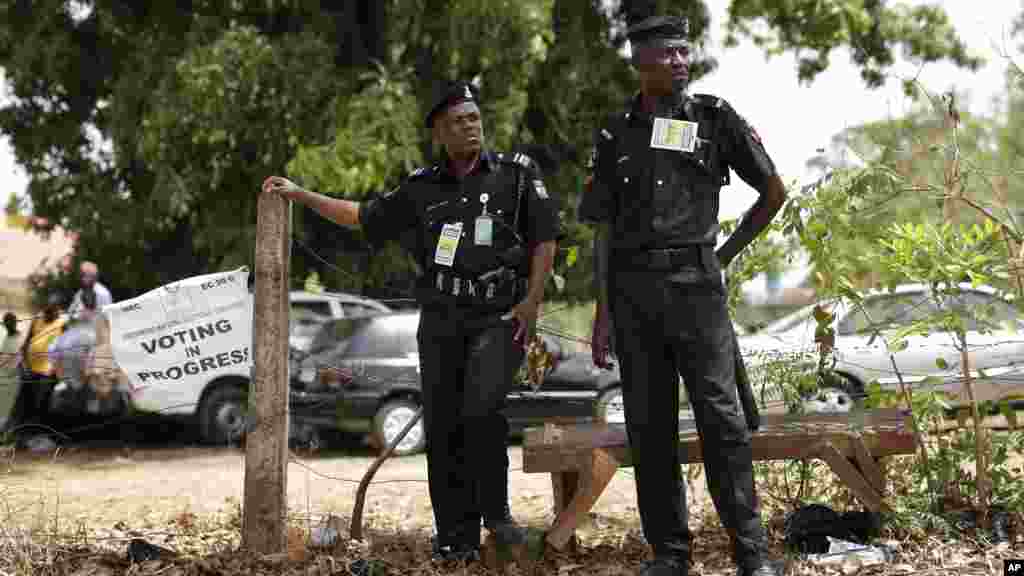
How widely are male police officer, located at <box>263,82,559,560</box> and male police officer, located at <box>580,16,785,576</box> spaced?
56 cm

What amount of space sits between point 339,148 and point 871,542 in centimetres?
743

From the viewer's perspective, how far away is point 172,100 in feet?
40.5

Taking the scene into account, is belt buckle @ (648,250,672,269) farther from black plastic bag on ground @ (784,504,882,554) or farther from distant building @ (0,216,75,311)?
distant building @ (0,216,75,311)

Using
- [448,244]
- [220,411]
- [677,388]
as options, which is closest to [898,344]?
[677,388]

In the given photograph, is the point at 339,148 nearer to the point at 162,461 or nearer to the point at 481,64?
the point at 481,64

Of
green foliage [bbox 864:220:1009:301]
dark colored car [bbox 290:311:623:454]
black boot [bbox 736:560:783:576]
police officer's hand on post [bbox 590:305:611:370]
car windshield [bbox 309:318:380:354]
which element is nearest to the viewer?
black boot [bbox 736:560:783:576]

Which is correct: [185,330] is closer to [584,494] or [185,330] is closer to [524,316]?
[524,316]

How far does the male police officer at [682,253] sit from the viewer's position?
15.1 feet

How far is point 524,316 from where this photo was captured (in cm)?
515

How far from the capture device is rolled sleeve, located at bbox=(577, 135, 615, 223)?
4.85m

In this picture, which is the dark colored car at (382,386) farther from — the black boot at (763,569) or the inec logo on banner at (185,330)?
the black boot at (763,569)

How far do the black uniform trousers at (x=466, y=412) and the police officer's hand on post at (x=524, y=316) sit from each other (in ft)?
0.10

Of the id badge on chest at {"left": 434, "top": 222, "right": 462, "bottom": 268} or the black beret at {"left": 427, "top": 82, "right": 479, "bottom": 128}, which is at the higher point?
the black beret at {"left": 427, "top": 82, "right": 479, "bottom": 128}

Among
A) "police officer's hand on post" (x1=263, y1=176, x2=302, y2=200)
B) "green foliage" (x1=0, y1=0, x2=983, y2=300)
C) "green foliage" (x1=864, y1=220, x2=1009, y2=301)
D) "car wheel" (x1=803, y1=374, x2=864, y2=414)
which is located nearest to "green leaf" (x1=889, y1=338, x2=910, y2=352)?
"green foliage" (x1=864, y1=220, x2=1009, y2=301)
